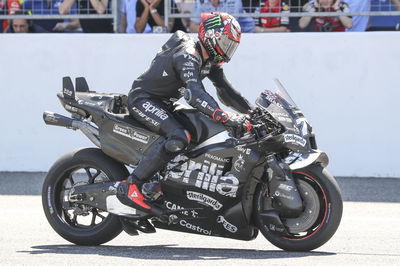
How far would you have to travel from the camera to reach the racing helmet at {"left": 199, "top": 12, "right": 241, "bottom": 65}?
23.1ft

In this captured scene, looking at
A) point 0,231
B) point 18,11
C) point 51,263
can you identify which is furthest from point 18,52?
point 51,263

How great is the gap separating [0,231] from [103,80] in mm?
4172

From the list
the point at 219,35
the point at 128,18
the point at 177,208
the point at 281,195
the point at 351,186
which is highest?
the point at 219,35

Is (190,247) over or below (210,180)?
below

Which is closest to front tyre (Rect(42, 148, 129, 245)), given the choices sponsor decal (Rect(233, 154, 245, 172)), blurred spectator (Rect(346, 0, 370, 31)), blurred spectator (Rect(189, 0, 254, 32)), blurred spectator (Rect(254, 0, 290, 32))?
sponsor decal (Rect(233, 154, 245, 172))

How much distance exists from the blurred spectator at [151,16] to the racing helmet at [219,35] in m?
4.95

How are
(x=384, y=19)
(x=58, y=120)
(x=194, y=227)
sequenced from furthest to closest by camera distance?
1. (x=384, y=19)
2. (x=58, y=120)
3. (x=194, y=227)

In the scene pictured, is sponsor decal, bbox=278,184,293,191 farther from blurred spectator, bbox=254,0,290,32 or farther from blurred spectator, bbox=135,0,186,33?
blurred spectator, bbox=135,0,186,33

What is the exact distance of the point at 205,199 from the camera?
7.07 metres

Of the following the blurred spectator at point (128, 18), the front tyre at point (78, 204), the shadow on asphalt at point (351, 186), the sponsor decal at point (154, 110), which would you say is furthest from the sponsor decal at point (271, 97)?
the blurred spectator at point (128, 18)

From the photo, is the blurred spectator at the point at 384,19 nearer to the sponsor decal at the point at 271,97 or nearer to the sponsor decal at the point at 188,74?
the sponsor decal at the point at 271,97

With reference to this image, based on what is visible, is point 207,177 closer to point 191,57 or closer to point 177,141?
point 177,141

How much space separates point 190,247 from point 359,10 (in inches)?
204

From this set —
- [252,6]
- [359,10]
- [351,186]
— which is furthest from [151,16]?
[351,186]
